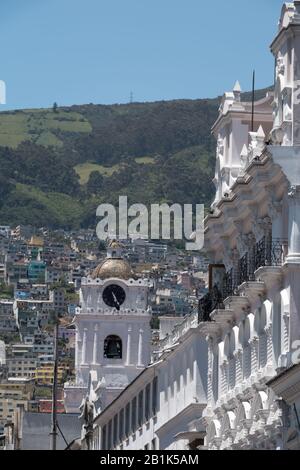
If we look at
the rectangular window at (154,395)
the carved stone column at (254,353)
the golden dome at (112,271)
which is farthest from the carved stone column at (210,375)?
the golden dome at (112,271)

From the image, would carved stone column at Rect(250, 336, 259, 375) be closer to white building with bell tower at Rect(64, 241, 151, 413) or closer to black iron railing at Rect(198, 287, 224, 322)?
black iron railing at Rect(198, 287, 224, 322)

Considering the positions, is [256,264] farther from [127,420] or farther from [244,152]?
[127,420]

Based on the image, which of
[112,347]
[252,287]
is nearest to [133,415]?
[252,287]

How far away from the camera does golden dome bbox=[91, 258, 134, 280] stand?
14288 centimetres

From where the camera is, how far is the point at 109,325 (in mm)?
142500

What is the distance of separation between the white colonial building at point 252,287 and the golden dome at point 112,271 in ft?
194

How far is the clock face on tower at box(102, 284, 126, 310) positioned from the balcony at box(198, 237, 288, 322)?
2671 inches

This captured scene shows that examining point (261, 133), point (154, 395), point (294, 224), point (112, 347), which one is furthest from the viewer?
point (112, 347)

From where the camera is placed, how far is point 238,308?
217 feet

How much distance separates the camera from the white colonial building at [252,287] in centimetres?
5834

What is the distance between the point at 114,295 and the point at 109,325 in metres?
1.87

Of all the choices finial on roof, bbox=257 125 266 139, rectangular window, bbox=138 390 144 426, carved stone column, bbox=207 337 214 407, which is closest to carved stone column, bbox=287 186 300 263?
finial on roof, bbox=257 125 266 139

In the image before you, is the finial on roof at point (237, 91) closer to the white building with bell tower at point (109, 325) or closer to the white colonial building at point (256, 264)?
the white colonial building at point (256, 264)
